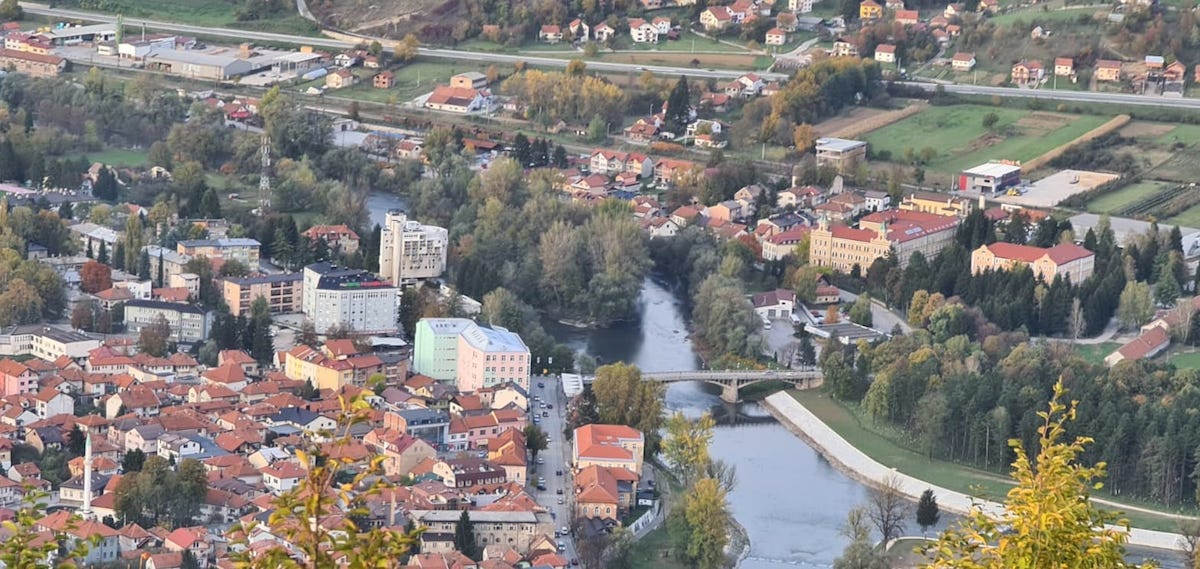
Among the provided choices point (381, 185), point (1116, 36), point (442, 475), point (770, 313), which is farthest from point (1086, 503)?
point (1116, 36)

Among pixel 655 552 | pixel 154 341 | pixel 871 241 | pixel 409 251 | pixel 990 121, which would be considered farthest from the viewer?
pixel 990 121

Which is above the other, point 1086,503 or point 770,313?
point 1086,503

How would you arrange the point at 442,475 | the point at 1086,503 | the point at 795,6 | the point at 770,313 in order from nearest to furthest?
the point at 1086,503, the point at 442,475, the point at 770,313, the point at 795,6

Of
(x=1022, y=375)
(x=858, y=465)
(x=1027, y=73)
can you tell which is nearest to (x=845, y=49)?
(x=1027, y=73)

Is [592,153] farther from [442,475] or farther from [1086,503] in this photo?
[1086,503]

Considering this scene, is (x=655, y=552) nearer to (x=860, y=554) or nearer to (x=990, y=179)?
(x=860, y=554)

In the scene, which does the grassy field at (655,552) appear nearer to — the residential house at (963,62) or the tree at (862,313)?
the tree at (862,313)
